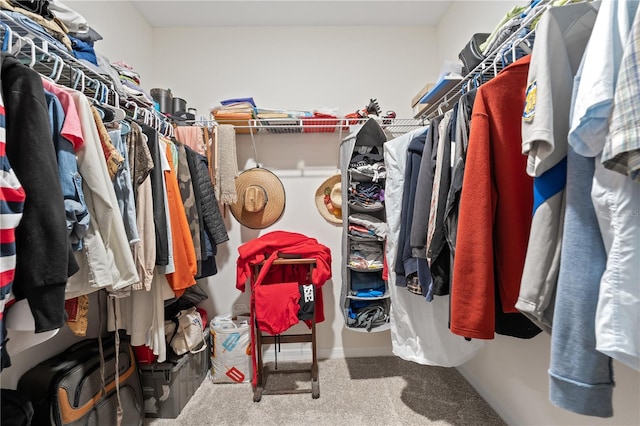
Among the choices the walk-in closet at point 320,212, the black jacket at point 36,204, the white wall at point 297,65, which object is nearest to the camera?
the walk-in closet at point 320,212

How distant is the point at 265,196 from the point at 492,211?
1627 mm

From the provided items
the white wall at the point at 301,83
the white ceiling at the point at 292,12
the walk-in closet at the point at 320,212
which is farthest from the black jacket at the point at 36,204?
the white ceiling at the point at 292,12

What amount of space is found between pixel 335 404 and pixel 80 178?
5.64ft

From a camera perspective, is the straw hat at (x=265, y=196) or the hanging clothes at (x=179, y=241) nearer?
the hanging clothes at (x=179, y=241)

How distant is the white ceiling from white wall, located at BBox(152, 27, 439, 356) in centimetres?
6

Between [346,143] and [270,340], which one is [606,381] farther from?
[270,340]

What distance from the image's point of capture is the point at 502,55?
1121 millimetres

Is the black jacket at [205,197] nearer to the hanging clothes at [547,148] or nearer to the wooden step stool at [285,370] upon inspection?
the wooden step stool at [285,370]

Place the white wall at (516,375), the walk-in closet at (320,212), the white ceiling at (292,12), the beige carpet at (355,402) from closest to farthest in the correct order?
the walk-in closet at (320,212) < the white wall at (516,375) < the beige carpet at (355,402) < the white ceiling at (292,12)

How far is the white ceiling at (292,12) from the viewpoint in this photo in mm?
2082

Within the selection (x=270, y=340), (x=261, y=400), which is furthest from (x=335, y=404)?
(x=270, y=340)

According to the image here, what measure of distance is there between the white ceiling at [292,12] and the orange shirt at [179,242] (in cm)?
147

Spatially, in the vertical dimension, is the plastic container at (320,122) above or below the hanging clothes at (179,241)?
above

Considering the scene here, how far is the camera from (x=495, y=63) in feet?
3.75
